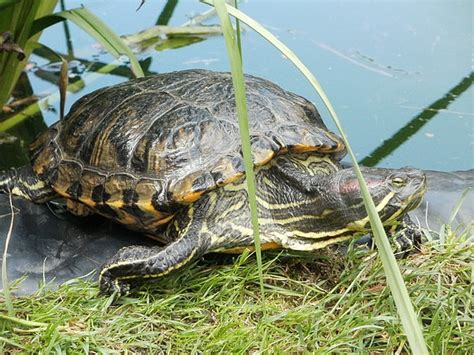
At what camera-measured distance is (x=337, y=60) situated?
5.03m

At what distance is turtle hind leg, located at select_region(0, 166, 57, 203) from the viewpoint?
3.15 metres

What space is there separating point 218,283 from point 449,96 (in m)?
2.63

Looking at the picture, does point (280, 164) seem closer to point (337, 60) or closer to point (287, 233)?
point (287, 233)

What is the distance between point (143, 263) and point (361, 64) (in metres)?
2.89

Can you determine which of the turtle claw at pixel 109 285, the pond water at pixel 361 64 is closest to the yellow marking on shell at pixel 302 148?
the turtle claw at pixel 109 285

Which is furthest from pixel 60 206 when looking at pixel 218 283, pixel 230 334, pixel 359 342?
pixel 359 342

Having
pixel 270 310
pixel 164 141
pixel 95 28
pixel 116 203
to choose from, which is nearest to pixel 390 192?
pixel 270 310

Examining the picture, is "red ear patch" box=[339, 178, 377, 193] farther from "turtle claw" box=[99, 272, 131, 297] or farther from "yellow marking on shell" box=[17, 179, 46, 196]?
A: "yellow marking on shell" box=[17, 179, 46, 196]

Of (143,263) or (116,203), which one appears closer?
(143,263)

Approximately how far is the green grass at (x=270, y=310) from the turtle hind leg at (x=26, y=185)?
0.58m

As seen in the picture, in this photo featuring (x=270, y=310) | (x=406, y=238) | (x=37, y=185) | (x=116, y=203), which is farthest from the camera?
(x=37, y=185)

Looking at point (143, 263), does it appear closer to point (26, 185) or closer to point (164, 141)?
point (164, 141)

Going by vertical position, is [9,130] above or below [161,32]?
below

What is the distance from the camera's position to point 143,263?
2.65m
